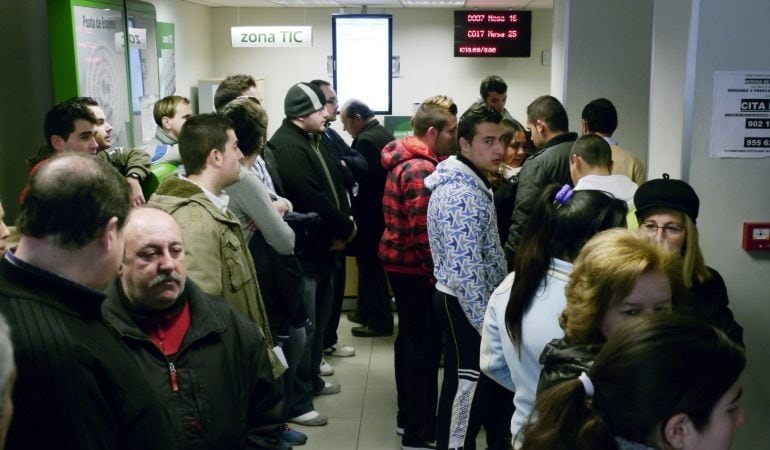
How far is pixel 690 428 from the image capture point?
136cm

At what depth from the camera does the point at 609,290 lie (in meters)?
1.92

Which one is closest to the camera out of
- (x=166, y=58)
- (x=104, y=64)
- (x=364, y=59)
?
(x=104, y=64)

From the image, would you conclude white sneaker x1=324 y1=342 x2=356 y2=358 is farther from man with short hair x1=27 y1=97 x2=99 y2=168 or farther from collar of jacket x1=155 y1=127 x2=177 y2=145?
man with short hair x1=27 y1=97 x2=99 y2=168

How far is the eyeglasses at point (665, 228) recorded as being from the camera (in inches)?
112

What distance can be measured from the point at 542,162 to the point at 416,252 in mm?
Result: 1033

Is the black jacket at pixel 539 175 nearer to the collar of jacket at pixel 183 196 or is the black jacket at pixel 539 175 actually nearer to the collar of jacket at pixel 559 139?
the collar of jacket at pixel 559 139

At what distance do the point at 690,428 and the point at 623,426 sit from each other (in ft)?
0.36

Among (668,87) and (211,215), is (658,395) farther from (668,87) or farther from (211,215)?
(668,87)

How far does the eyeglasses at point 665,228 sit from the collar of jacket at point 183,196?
1466mm

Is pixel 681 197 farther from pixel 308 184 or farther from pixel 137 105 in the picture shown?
pixel 137 105

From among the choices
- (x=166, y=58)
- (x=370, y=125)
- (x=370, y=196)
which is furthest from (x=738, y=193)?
(x=166, y=58)

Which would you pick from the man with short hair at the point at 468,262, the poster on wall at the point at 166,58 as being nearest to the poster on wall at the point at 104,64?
the poster on wall at the point at 166,58

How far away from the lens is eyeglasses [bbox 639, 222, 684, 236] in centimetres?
285

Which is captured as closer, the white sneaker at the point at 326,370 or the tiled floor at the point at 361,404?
the tiled floor at the point at 361,404
